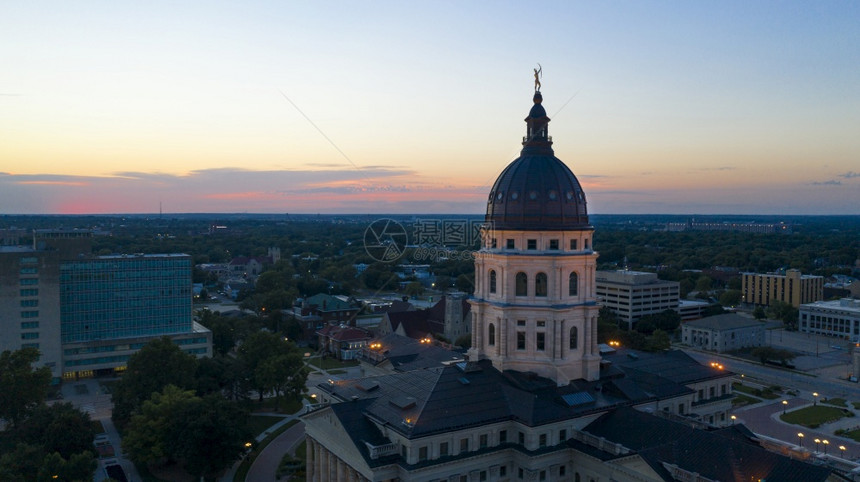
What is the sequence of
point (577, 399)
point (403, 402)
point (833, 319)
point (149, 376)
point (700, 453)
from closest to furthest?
point (700, 453)
point (403, 402)
point (577, 399)
point (149, 376)
point (833, 319)

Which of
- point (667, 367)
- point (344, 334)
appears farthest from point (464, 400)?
point (344, 334)

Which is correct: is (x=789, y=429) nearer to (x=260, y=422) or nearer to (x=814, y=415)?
(x=814, y=415)

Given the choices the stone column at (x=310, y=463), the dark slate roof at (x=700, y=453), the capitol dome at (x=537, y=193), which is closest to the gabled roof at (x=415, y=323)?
the stone column at (x=310, y=463)

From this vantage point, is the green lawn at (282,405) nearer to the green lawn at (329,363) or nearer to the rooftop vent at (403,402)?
the green lawn at (329,363)

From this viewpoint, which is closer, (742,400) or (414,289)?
(742,400)

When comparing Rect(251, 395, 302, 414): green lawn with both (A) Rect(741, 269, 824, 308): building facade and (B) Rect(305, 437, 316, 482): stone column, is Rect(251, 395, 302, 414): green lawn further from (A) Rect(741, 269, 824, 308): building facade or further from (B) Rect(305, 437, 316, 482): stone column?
(A) Rect(741, 269, 824, 308): building facade

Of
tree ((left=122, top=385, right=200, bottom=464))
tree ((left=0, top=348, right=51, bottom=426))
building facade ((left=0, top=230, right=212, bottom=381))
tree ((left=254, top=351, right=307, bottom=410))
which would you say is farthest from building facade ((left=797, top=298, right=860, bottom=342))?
tree ((left=0, top=348, right=51, bottom=426))

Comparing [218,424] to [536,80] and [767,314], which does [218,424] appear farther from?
[767,314]
